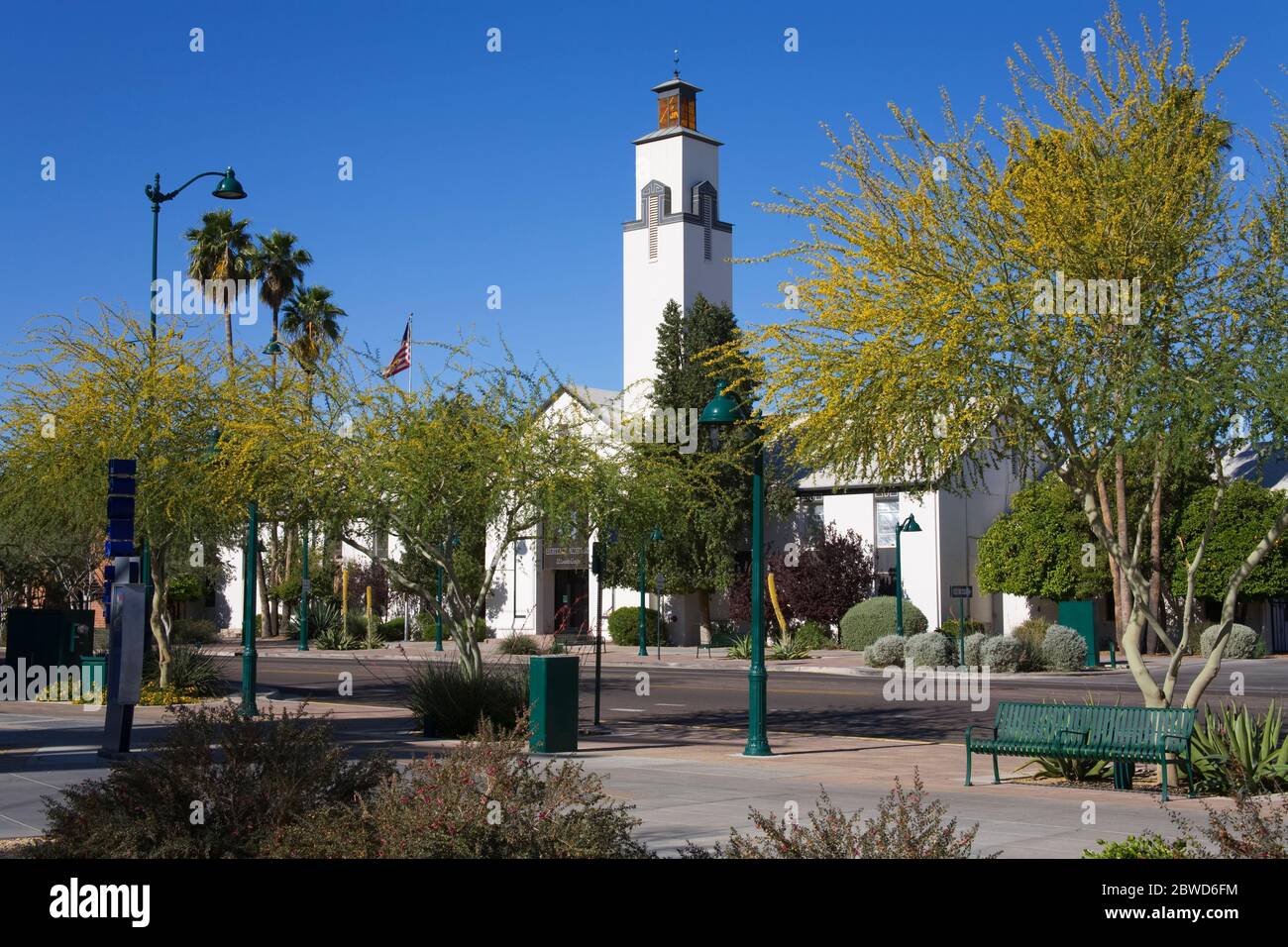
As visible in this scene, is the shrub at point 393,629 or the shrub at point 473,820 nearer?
the shrub at point 473,820

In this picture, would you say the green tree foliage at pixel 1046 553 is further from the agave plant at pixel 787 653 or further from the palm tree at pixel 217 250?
the palm tree at pixel 217 250

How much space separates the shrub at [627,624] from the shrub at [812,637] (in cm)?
572

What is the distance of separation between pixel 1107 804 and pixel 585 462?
8.38m

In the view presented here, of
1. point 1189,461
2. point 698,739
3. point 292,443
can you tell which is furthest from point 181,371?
point 1189,461

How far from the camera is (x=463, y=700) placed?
17.5 metres

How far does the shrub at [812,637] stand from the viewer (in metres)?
41.6

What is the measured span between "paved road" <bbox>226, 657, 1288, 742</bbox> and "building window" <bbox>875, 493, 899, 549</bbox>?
12245 mm

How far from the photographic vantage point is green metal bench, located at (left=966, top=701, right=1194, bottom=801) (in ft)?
39.7

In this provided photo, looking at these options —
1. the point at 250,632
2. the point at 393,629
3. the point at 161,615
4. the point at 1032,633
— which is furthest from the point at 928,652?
the point at 393,629

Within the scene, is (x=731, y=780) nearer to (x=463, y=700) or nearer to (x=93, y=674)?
(x=463, y=700)

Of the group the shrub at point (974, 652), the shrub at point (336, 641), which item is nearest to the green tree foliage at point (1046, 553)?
the shrub at point (974, 652)

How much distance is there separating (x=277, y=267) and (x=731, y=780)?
43.8m

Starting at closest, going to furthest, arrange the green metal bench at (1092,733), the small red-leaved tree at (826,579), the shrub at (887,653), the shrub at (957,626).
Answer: the green metal bench at (1092,733) → the shrub at (887,653) → the shrub at (957,626) → the small red-leaved tree at (826,579)
